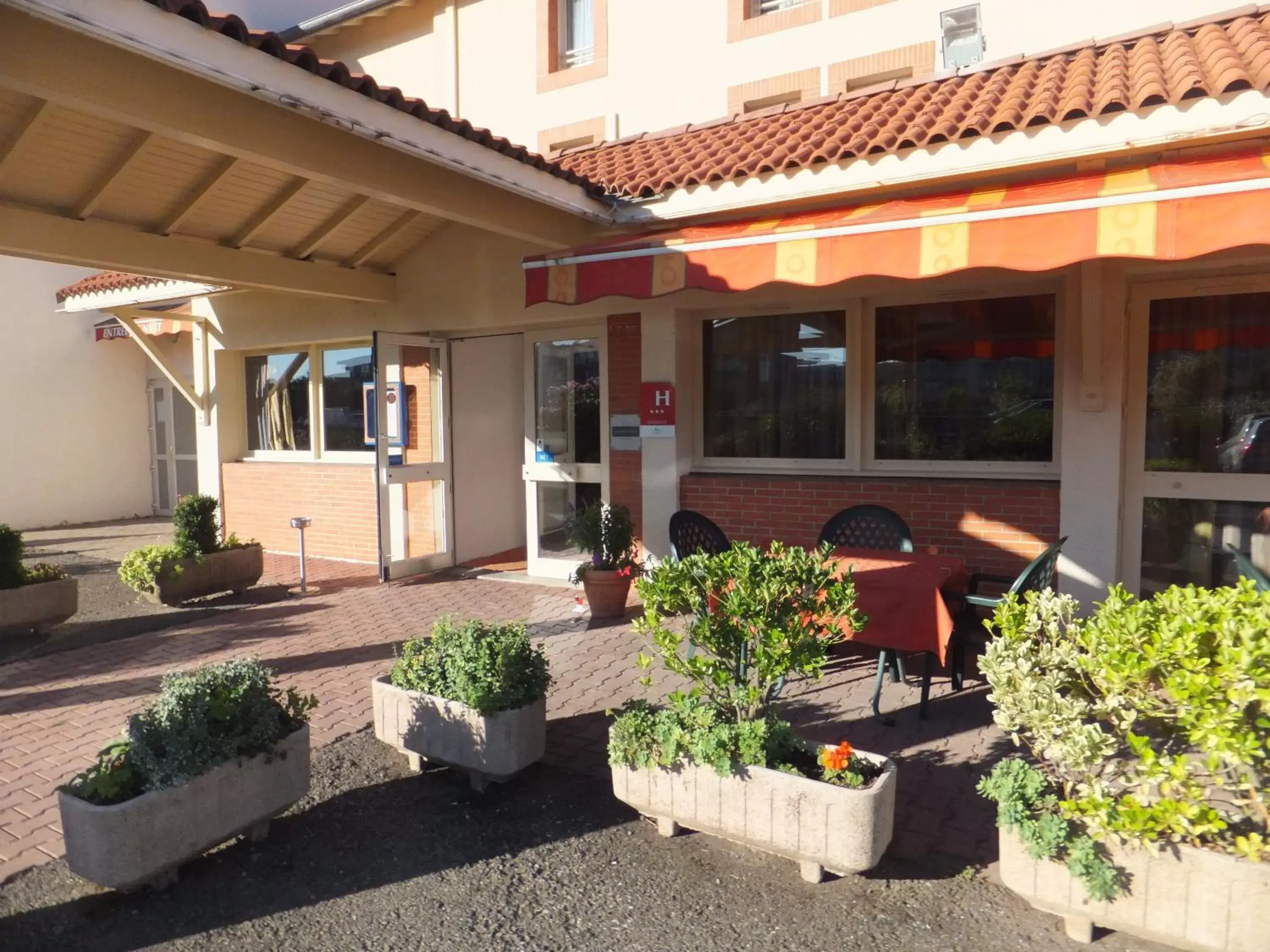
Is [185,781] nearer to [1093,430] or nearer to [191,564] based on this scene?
[191,564]

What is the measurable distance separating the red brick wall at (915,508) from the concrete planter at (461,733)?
11.4 feet

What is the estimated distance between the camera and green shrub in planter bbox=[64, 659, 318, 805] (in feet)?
10.7

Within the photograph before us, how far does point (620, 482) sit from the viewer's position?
8.07 meters

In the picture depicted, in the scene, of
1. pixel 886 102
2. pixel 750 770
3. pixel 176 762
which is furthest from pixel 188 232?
pixel 750 770

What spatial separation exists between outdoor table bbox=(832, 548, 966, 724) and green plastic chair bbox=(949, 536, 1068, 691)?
0.18 meters

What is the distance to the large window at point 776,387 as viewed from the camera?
7215 mm

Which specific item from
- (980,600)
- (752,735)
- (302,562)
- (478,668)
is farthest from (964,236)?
(302,562)

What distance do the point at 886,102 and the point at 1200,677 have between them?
597cm

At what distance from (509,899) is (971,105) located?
6.08 m

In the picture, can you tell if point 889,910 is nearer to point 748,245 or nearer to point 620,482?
point 748,245

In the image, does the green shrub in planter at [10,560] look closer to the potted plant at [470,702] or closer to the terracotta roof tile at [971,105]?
the potted plant at [470,702]

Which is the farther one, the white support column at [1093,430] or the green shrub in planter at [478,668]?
the white support column at [1093,430]

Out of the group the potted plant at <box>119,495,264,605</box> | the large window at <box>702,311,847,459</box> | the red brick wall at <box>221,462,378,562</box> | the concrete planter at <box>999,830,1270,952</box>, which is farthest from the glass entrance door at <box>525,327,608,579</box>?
the concrete planter at <box>999,830,1270,952</box>

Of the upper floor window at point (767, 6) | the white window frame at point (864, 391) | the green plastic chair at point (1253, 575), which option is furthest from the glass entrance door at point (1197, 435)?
the upper floor window at point (767, 6)
